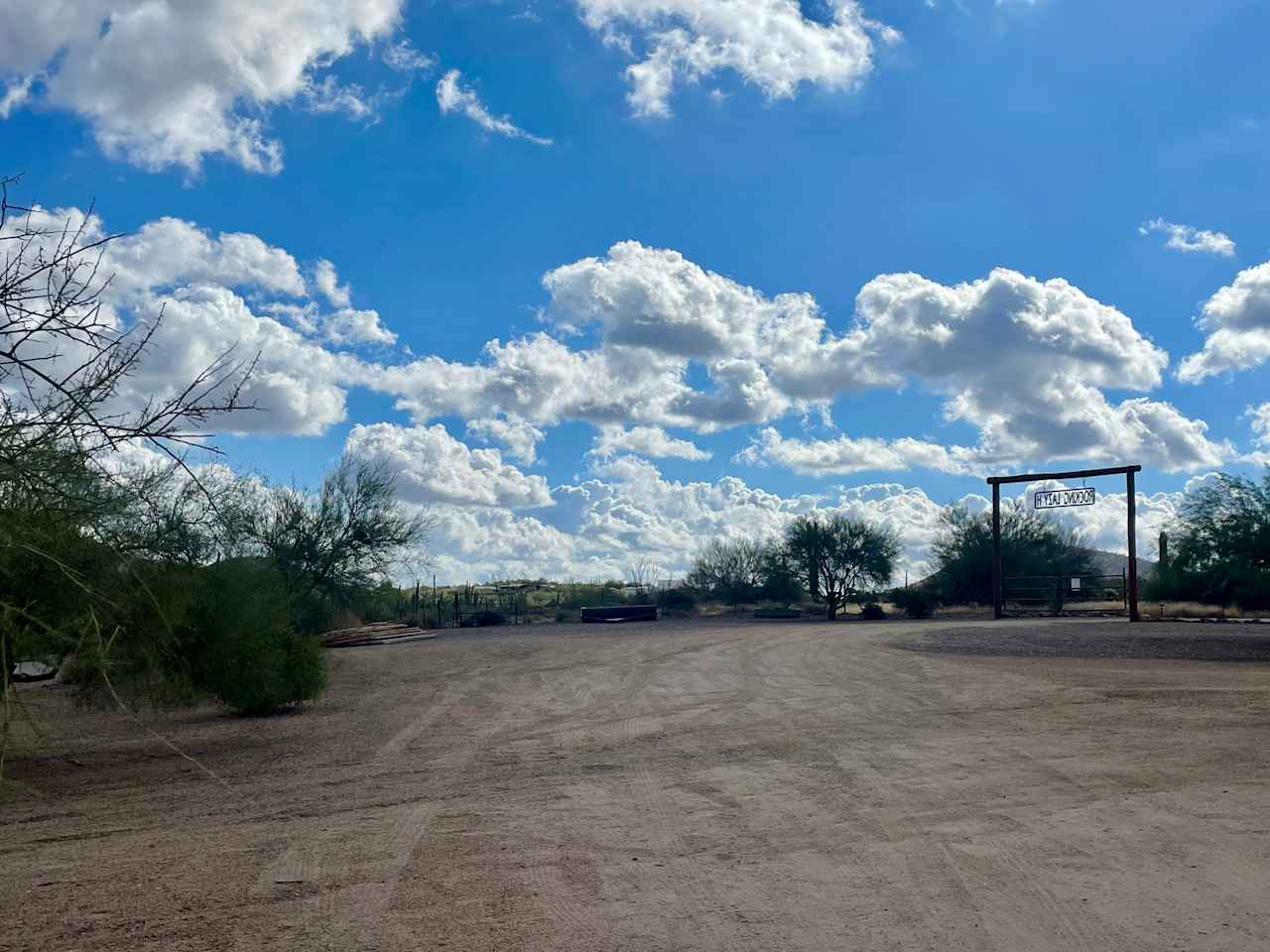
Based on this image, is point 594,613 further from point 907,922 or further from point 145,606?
point 907,922

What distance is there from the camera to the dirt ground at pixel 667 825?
7.49 metres

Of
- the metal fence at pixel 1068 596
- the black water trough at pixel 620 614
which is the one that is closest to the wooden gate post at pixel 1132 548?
the metal fence at pixel 1068 596

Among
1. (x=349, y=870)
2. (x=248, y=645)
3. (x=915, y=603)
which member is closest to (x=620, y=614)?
(x=915, y=603)

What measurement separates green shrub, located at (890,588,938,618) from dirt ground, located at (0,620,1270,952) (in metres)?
42.6

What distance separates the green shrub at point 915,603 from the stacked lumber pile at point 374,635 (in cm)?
2640

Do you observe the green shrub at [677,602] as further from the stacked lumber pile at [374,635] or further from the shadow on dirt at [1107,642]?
the shadow on dirt at [1107,642]

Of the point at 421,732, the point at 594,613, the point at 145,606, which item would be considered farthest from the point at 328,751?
the point at 594,613

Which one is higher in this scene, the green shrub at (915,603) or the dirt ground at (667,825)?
the green shrub at (915,603)

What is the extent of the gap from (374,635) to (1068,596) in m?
35.3

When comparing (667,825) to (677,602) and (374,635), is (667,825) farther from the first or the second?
(677,602)

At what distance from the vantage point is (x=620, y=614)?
6581 centimetres

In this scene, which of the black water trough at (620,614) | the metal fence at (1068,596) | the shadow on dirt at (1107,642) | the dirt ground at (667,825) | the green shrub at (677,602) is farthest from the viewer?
the green shrub at (677,602)

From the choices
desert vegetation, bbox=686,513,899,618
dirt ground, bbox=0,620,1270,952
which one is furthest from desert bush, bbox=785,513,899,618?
dirt ground, bbox=0,620,1270,952

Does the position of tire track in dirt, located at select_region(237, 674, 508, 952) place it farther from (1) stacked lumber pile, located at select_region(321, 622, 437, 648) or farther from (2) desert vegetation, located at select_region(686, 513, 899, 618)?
(2) desert vegetation, located at select_region(686, 513, 899, 618)
